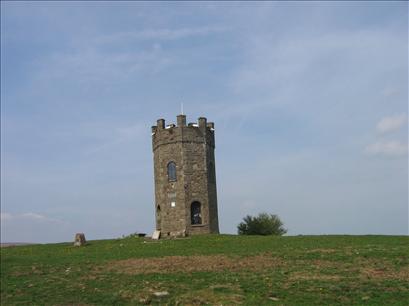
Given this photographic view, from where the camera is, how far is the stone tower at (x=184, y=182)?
46188 millimetres

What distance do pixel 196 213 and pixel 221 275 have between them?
24.1m

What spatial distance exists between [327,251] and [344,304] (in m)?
11.0

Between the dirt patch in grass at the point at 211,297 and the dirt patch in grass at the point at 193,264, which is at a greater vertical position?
the dirt patch in grass at the point at 193,264

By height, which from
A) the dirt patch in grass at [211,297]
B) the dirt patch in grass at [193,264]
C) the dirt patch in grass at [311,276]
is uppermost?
the dirt patch in grass at [193,264]

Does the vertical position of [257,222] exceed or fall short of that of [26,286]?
it exceeds it

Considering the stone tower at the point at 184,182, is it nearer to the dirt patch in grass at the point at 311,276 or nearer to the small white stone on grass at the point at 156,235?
the small white stone on grass at the point at 156,235

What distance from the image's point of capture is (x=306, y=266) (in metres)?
24.4

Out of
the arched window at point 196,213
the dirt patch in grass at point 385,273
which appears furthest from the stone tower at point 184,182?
the dirt patch in grass at point 385,273

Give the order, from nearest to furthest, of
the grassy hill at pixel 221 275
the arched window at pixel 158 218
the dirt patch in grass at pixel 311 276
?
the grassy hill at pixel 221 275
the dirt patch in grass at pixel 311 276
the arched window at pixel 158 218

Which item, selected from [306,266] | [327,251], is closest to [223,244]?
[327,251]

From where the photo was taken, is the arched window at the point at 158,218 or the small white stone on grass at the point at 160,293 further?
the arched window at the point at 158,218

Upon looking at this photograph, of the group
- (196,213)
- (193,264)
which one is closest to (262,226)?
(196,213)

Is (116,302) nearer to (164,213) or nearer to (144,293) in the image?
(144,293)

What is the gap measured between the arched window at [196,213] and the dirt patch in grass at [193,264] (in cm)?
1775
